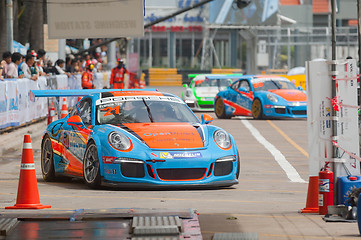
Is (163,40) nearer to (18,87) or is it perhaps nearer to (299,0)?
(299,0)

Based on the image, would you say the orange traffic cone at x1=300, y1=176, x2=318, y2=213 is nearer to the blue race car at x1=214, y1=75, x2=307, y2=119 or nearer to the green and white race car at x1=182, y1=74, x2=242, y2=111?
the blue race car at x1=214, y1=75, x2=307, y2=119

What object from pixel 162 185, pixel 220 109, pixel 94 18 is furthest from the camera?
pixel 220 109

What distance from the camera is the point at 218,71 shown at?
2928 inches

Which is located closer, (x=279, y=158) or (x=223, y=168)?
(x=223, y=168)

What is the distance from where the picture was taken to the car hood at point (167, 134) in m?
11.5

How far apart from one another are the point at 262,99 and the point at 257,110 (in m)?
0.57

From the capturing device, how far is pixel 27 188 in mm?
9820

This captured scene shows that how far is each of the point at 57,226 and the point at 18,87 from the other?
41.4 feet

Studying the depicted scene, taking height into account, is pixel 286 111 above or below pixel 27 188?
above

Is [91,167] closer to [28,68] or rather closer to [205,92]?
[28,68]

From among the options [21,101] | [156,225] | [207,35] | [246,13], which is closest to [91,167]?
[156,225]

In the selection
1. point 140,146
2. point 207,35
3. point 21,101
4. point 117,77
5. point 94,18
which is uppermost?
point 207,35

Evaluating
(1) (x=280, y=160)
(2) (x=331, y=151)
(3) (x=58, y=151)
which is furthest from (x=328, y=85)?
(1) (x=280, y=160)

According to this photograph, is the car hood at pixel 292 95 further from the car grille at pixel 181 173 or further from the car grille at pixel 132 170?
the car grille at pixel 132 170
